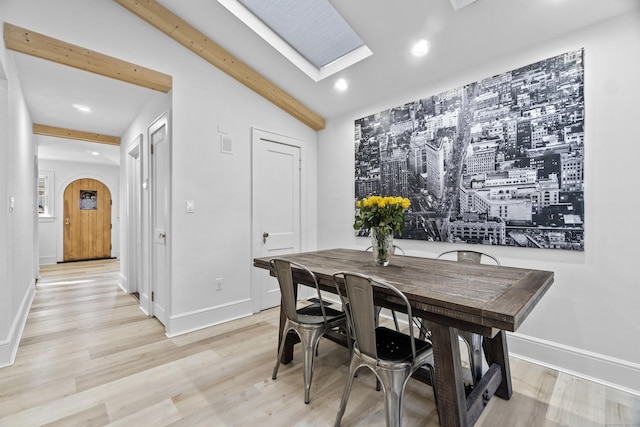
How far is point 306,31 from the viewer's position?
2.86 metres

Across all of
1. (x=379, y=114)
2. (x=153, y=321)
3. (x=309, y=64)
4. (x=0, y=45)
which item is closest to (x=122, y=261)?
(x=153, y=321)

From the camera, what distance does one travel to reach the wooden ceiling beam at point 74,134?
449 cm

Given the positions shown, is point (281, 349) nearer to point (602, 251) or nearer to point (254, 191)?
point (254, 191)

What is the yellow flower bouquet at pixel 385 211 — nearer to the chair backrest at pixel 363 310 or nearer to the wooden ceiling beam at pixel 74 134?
the chair backrest at pixel 363 310

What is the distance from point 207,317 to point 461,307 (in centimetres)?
271

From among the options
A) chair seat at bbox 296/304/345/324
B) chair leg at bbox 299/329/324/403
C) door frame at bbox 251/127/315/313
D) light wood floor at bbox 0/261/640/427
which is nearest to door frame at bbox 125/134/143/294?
light wood floor at bbox 0/261/640/427

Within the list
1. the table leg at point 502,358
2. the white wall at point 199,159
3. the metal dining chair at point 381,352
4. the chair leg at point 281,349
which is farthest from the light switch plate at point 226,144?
the table leg at point 502,358

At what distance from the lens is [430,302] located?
1.31m

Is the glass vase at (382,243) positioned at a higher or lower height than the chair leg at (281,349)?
higher

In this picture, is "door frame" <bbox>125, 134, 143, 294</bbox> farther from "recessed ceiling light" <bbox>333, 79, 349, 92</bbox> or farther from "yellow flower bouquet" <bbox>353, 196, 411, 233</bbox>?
"yellow flower bouquet" <bbox>353, 196, 411, 233</bbox>

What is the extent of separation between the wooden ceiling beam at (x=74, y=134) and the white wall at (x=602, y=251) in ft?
19.3

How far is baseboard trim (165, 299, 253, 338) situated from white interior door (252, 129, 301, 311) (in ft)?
0.62

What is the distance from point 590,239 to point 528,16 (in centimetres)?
168

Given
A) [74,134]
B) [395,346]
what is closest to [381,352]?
[395,346]
